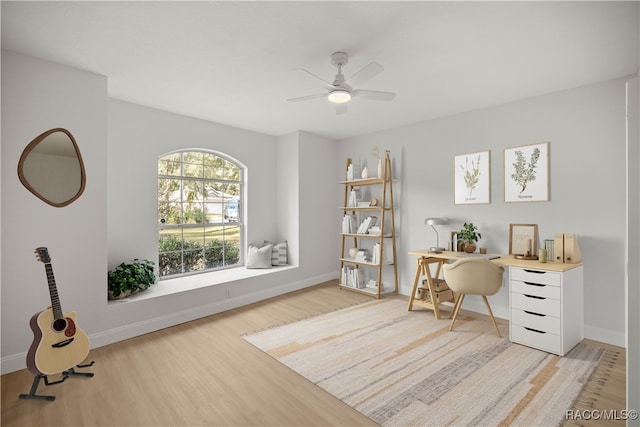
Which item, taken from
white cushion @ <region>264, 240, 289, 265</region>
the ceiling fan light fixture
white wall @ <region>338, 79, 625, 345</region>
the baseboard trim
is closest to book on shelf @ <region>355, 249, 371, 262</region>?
white wall @ <region>338, 79, 625, 345</region>

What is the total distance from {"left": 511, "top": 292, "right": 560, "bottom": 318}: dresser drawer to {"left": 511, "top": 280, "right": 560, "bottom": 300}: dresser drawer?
3 centimetres

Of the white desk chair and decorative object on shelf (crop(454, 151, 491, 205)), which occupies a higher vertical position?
decorative object on shelf (crop(454, 151, 491, 205))

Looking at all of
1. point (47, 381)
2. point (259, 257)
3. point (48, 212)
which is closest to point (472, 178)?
point (259, 257)

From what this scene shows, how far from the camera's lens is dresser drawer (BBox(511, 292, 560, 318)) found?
8.96ft

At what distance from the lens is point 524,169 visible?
140 inches

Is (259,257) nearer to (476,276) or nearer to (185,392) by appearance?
(185,392)

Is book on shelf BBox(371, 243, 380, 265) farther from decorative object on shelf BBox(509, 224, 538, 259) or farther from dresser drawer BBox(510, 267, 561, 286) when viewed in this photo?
dresser drawer BBox(510, 267, 561, 286)

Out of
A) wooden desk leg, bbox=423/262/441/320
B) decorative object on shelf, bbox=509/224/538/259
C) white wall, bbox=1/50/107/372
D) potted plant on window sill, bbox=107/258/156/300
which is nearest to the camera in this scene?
white wall, bbox=1/50/107/372

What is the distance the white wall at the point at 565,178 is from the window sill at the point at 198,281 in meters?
2.41

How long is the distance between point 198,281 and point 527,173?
4.13 metres

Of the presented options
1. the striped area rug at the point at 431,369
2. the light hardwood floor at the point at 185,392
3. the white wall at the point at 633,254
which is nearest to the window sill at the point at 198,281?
the light hardwood floor at the point at 185,392

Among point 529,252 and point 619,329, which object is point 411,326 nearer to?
point 529,252

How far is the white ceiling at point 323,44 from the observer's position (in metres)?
1.99

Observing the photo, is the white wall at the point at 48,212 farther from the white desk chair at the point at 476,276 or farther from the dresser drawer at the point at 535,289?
the dresser drawer at the point at 535,289
